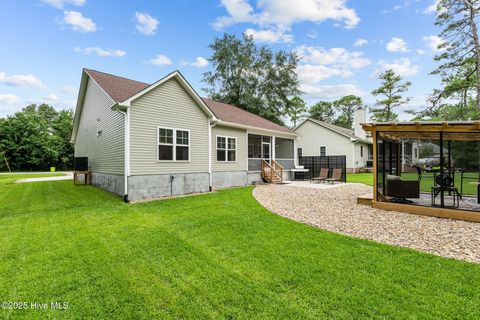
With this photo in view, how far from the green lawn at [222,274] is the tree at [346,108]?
49.0 metres

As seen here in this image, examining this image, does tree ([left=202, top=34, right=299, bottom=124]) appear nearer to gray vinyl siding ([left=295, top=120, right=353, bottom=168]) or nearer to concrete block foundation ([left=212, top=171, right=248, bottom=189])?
gray vinyl siding ([left=295, top=120, right=353, bottom=168])

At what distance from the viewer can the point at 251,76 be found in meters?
30.5

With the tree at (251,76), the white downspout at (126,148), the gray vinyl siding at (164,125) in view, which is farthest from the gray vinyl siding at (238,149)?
the tree at (251,76)

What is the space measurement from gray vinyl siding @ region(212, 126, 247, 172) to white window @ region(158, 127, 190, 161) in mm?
1887

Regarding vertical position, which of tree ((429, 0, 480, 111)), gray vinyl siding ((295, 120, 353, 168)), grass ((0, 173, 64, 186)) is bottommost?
grass ((0, 173, 64, 186))

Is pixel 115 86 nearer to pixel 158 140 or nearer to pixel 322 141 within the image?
pixel 158 140

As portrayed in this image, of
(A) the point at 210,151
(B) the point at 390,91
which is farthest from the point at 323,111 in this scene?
(A) the point at 210,151

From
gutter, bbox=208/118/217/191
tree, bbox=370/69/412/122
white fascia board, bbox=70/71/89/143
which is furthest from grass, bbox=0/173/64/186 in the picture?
tree, bbox=370/69/412/122

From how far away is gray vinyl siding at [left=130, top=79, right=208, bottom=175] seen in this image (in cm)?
937

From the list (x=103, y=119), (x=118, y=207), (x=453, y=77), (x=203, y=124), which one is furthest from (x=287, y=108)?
(x=118, y=207)

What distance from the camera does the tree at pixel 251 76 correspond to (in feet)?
97.3

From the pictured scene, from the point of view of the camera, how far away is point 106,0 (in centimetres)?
1315

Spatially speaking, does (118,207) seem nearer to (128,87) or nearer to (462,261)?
(128,87)

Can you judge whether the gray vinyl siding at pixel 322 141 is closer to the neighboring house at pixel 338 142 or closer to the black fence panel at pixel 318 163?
the neighboring house at pixel 338 142
